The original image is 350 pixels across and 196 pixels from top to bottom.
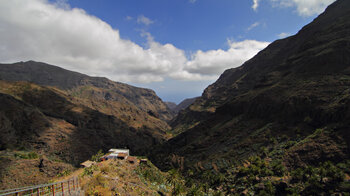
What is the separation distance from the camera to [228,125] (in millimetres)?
73375

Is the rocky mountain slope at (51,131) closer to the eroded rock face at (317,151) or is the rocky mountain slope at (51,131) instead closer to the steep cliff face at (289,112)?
the steep cliff face at (289,112)

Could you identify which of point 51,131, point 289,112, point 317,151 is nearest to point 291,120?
point 289,112

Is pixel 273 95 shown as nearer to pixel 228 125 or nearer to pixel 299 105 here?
pixel 299 105

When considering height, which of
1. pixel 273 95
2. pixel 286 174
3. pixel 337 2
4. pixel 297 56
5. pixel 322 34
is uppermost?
pixel 337 2

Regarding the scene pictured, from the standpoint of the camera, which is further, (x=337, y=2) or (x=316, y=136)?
(x=337, y=2)

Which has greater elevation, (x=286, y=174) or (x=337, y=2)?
(x=337, y=2)

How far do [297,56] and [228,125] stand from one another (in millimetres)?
45722

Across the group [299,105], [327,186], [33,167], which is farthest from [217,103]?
[33,167]

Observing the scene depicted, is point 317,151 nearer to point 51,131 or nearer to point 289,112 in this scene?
point 289,112

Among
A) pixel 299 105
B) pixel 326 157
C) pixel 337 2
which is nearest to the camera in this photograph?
pixel 326 157

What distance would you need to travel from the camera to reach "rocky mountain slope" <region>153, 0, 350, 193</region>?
44.1 m

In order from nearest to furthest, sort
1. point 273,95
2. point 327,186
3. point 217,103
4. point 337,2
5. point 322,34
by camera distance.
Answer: point 327,186 → point 273,95 → point 322,34 → point 337,2 → point 217,103

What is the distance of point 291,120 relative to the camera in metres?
57.8

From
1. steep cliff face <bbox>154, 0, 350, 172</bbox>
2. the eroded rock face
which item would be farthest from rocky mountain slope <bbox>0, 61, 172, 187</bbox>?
the eroded rock face
